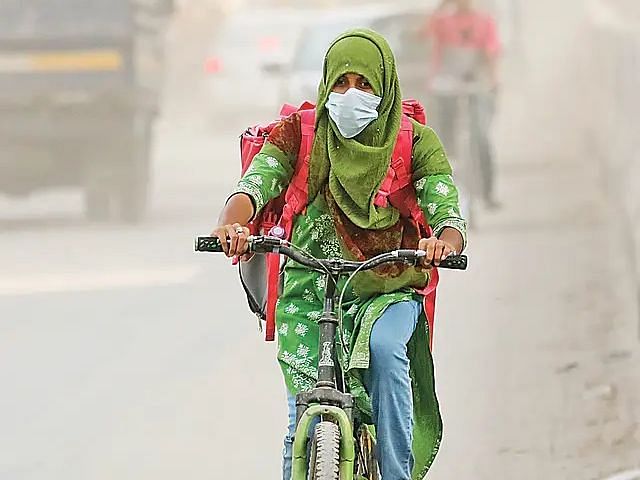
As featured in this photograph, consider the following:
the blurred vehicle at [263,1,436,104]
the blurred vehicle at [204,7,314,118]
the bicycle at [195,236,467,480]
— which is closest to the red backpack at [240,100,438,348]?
the bicycle at [195,236,467,480]

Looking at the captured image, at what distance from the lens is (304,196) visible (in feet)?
17.0

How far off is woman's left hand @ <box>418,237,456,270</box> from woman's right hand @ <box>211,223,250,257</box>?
449 mm

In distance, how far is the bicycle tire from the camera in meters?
4.62

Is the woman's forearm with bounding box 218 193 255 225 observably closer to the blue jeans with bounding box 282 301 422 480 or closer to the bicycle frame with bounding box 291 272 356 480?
the bicycle frame with bounding box 291 272 356 480

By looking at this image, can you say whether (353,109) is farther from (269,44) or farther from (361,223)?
(269,44)
